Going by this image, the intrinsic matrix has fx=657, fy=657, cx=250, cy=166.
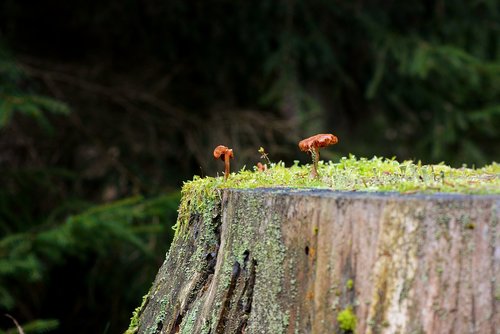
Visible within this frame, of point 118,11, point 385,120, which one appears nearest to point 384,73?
point 385,120

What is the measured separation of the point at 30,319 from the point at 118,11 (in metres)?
2.53

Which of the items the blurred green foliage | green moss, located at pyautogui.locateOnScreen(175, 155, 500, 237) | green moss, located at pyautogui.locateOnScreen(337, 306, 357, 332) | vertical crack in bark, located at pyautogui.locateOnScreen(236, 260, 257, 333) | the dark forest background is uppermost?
the dark forest background

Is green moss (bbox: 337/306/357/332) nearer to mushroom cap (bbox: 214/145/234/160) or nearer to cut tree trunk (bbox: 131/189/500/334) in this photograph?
cut tree trunk (bbox: 131/189/500/334)

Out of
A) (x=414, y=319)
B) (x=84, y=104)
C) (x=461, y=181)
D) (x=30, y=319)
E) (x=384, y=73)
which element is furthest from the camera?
(x=384, y=73)

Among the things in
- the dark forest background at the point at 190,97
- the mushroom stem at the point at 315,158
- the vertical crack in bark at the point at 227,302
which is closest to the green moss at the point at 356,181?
the mushroom stem at the point at 315,158

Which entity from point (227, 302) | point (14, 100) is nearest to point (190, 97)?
point (14, 100)

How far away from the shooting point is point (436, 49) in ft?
18.4

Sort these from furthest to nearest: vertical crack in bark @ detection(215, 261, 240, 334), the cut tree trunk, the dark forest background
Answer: the dark forest background, vertical crack in bark @ detection(215, 261, 240, 334), the cut tree trunk

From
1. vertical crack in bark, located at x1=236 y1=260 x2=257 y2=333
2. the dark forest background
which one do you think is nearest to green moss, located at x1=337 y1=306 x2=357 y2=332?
vertical crack in bark, located at x1=236 y1=260 x2=257 y2=333

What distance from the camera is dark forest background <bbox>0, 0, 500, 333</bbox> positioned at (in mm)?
4902

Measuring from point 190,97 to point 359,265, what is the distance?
14.3 feet

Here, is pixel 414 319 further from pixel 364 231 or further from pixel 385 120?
pixel 385 120

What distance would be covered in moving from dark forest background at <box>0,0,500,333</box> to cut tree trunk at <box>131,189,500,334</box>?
8.06 feet

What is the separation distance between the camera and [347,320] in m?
1.60
